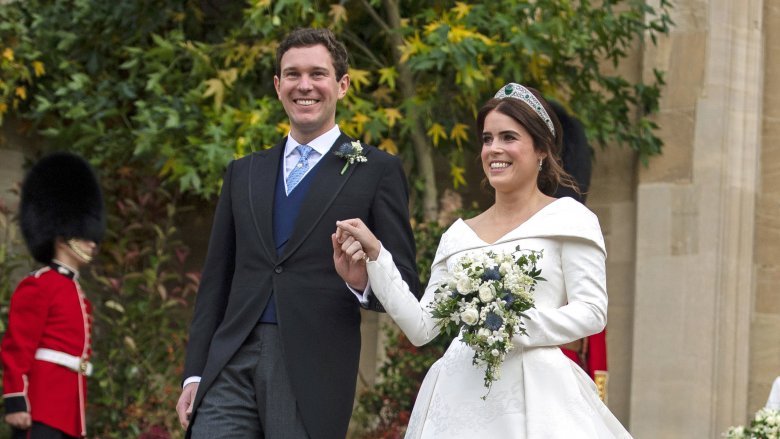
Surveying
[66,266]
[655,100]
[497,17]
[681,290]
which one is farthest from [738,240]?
[66,266]

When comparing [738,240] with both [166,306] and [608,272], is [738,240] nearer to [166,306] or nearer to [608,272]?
[608,272]

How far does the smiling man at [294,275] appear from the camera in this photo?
4.36 m

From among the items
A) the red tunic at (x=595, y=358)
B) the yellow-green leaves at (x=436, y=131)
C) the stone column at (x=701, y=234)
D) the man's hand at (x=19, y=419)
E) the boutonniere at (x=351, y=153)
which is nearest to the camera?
the boutonniere at (x=351, y=153)

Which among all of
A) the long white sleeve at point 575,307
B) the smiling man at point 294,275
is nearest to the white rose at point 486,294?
the long white sleeve at point 575,307

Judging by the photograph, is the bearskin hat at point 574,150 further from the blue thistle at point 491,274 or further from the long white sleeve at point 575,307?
the blue thistle at point 491,274

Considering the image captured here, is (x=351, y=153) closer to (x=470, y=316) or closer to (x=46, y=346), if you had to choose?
(x=470, y=316)

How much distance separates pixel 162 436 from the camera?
8.95 metres

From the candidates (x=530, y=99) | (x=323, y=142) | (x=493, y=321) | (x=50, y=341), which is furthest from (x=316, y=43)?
(x=50, y=341)

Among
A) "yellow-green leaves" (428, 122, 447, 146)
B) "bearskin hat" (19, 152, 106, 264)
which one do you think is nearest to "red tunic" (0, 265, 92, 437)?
"bearskin hat" (19, 152, 106, 264)

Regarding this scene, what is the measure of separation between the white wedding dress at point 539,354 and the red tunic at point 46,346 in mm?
3584

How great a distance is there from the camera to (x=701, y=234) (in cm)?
842

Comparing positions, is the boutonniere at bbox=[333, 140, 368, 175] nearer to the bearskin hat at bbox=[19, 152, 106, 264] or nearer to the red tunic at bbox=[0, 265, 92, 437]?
the red tunic at bbox=[0, 265, 92, 437]

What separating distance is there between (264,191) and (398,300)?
25.4 inches

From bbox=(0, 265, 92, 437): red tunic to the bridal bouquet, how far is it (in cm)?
382
